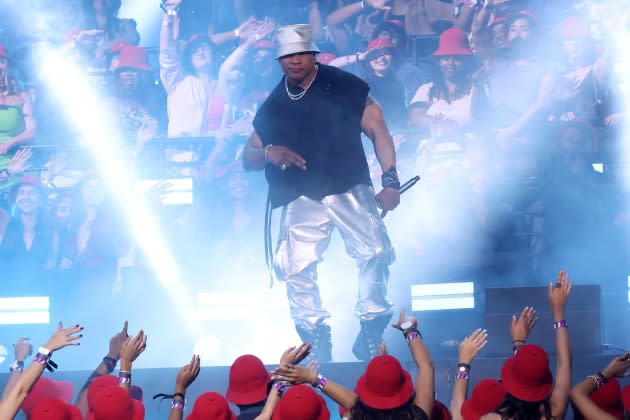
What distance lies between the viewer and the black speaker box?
620 cm

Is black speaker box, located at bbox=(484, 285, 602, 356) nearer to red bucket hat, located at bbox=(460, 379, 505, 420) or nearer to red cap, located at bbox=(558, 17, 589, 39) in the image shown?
red bucket hat, located at bbox=(460, 379, 505, 420)

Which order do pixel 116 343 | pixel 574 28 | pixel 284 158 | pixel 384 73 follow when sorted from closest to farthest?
1. pixel 116 343
2. pixel 284 158
3. pixel 384 73
4. pixel 574 28

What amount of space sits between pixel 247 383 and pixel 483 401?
3.32ft

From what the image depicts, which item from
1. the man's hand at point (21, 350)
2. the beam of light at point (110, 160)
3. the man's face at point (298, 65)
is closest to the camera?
the man's hand at point (21, 350)

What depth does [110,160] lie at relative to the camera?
880cm

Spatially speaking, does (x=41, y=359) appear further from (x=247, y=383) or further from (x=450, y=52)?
(x=450, y=52)

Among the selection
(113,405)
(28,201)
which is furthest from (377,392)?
(28,201)

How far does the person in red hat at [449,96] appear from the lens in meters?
8.87

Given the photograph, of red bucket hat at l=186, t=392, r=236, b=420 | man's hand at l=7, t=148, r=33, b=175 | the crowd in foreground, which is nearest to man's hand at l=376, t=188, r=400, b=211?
the crowd in foreground

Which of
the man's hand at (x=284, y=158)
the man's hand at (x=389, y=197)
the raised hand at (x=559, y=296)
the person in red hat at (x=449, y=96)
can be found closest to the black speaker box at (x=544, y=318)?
the man's hand at (x=389, y=197)

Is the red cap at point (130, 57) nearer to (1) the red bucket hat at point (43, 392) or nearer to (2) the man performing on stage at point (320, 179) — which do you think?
(2) the man performing on stage at point (320, 179)

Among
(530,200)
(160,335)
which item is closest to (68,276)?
(160,335)

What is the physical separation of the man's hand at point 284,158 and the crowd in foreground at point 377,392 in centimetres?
235

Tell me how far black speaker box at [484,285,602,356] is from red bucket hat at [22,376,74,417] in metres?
3.16
